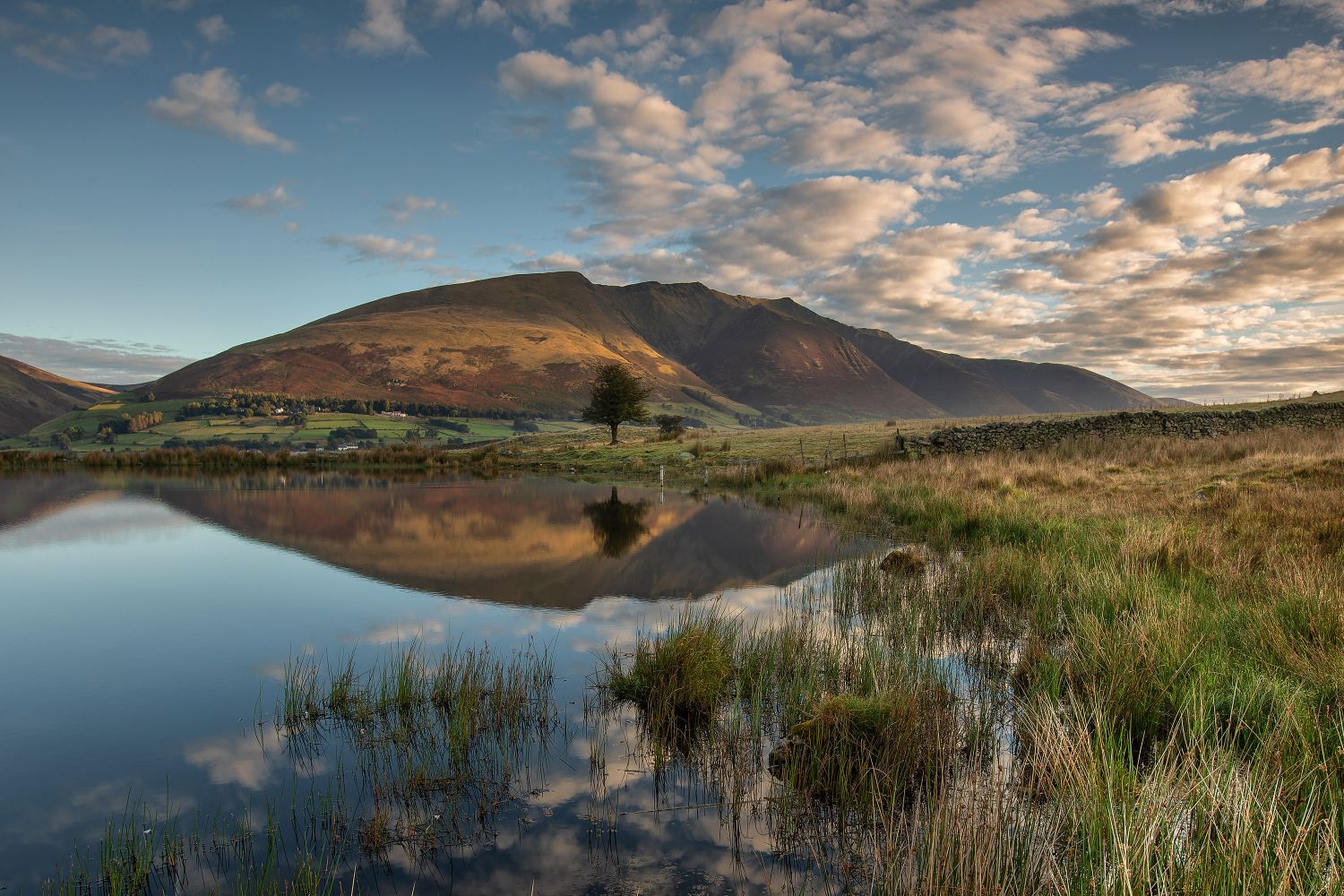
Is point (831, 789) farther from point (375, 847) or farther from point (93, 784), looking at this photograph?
point (93, 784)

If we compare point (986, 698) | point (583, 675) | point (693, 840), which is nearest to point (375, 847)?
point (693, 840)

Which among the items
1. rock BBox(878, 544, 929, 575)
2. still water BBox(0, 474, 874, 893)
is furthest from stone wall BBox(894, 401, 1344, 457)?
rock BBox(878, 544, 929, 575)

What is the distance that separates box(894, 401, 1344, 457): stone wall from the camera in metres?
36.7

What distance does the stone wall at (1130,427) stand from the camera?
3669cm

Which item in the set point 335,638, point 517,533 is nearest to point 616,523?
point 517,533

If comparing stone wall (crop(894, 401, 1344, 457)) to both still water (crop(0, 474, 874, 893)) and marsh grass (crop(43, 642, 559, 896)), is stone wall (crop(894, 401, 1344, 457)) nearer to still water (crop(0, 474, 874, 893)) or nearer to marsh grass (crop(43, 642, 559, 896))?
still water (crop(0, 474, 874, 893))

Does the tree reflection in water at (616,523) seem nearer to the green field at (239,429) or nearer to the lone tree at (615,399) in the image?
the lone tree at (615,399)

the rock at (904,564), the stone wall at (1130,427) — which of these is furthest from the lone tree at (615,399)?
the rock at (904,564)

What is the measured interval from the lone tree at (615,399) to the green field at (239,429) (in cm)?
3147

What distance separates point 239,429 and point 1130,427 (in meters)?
128

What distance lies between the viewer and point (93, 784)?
6.70 metres

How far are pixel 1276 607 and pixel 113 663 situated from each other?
16.2m

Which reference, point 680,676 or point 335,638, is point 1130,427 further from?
→ point 335,638

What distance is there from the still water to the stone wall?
16562 mm
